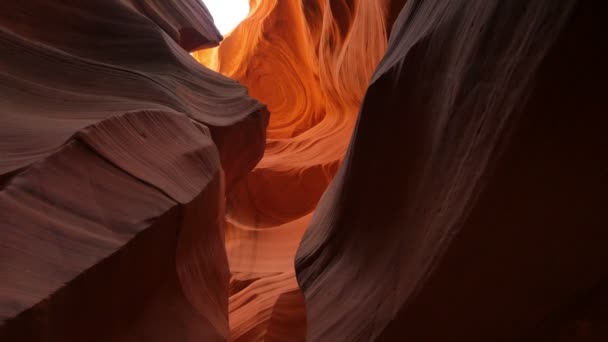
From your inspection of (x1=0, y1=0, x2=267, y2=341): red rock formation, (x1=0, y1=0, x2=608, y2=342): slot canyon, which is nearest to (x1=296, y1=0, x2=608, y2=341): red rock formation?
(x1=0, y1=0, x2=608, y2=342): slot canyon

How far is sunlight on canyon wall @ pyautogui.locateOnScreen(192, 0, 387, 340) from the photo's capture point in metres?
2.91

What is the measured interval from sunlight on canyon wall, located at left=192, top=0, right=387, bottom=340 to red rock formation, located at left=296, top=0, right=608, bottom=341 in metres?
1.22

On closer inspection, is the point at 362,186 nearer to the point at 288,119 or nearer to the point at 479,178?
the point at 479,178

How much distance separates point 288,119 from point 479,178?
462cm

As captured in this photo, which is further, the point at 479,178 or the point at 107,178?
the point at 107,178

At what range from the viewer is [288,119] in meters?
5.45

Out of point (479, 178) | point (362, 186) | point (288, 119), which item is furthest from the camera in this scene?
point (288, 119)

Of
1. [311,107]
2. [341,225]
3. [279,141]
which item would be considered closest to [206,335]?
[341,225]

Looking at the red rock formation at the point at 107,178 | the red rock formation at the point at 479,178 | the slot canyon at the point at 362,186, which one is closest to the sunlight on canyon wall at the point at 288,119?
the red rock formation at the point at 107,178

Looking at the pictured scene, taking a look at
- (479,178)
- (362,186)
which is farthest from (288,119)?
(479,178)

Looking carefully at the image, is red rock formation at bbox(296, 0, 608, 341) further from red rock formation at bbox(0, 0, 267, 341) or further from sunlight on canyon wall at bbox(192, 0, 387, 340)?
sunlight on canyon wall at bbox(192, 0, 387, 340)

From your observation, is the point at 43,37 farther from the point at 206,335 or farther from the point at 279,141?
Answer: the point at 279,141

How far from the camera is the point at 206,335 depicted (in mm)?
1490

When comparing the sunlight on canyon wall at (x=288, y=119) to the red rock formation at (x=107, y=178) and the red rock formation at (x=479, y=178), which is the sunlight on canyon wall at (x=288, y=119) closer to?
the red rock formation at (x=107, y=178)
